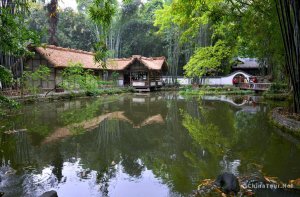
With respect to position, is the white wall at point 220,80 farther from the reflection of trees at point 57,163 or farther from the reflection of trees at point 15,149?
the reflection of trees at point 57,163

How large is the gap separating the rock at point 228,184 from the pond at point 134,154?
583mm

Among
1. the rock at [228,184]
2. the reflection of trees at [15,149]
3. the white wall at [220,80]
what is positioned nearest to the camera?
the rock at [228,184]

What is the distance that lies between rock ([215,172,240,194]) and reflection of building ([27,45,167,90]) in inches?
817

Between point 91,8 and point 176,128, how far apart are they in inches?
305

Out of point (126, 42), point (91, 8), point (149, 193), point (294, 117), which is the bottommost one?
point (149, 193)

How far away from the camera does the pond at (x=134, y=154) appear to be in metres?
5.83

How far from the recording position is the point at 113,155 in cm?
787

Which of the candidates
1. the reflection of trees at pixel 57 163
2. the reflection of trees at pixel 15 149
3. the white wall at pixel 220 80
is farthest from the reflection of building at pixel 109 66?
the reflection of trees at pixel 57 163

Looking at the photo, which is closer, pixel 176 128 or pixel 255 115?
pixel 176 128

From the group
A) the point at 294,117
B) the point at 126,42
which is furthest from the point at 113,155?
the point at 126,42

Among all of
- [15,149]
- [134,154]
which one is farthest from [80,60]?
[134,154]

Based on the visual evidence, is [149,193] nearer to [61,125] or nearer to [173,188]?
[173,188]

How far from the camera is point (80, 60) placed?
28.5 m

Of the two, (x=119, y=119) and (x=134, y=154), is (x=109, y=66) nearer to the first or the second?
(x=119, y=119)
